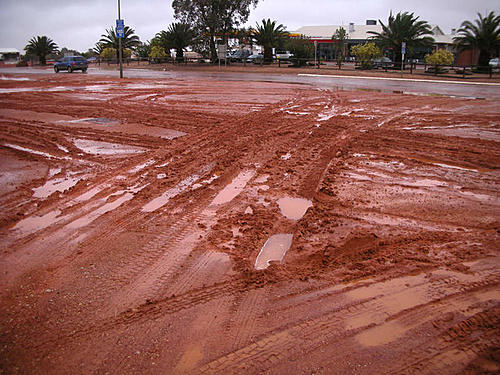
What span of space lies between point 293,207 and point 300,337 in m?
2.90

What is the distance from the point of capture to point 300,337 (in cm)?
320

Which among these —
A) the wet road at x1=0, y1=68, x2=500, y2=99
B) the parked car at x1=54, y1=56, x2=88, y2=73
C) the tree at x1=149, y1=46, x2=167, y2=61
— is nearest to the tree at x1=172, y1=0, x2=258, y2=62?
the tree at x1=149, y1=46, x2=167, y2=61

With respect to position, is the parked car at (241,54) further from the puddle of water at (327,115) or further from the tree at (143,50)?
the puddle of water at (327,115)

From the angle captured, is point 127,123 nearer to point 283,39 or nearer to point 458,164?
point 458,164

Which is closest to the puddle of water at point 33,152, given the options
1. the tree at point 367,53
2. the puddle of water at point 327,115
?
the puddle of water at point 327,115

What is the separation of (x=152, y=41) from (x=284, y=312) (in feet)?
207

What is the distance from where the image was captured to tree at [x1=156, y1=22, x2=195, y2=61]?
50.8 meters

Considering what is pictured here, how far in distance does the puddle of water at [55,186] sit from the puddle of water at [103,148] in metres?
1.76

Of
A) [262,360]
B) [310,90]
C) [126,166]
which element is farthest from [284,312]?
[310,90]

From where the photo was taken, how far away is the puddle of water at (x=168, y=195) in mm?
5824

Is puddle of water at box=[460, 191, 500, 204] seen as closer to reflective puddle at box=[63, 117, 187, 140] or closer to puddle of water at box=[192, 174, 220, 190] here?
puddle of water at box=[192, 174, 220, 190]

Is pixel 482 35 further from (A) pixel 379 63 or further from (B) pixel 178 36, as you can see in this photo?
(B) pixel 178 36

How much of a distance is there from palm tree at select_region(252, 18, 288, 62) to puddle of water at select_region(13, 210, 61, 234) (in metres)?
45.7

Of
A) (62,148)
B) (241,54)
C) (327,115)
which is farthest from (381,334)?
(241,54)
